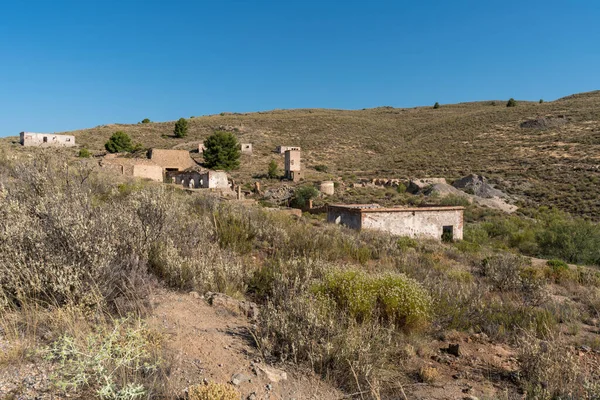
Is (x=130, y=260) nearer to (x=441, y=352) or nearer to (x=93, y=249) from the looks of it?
(x=93, y=249)

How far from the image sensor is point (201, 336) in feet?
11.3

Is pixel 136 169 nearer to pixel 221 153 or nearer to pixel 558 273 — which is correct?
pixel 221 153

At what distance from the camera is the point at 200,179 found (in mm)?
26703

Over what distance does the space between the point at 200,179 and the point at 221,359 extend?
24722 millimetres

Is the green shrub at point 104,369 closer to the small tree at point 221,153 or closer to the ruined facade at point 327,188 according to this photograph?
the ruined facade at point 327,188

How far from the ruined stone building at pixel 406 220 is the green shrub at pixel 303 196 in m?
9.26

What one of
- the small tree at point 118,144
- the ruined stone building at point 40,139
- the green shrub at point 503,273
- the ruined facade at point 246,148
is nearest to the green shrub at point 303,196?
the green shrub at point 503,273

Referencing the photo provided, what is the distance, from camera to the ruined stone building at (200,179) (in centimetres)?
2603

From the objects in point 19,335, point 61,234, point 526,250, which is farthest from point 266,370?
point 526,250

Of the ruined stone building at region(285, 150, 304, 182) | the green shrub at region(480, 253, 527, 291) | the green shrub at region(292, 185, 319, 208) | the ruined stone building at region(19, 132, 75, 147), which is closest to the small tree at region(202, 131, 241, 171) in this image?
the ruined stone building at region(285, 150, 304, 182)

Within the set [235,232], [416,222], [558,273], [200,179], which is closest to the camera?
[235,232]

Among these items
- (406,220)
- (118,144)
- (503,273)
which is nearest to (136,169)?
(406,220)

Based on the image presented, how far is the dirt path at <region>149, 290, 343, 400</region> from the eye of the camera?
9.29 feet

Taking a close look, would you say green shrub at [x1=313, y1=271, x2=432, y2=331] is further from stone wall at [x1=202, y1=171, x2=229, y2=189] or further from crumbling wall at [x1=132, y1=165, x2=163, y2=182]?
stone wall at [x1=202, y1=171, x2=229, y2=189]
